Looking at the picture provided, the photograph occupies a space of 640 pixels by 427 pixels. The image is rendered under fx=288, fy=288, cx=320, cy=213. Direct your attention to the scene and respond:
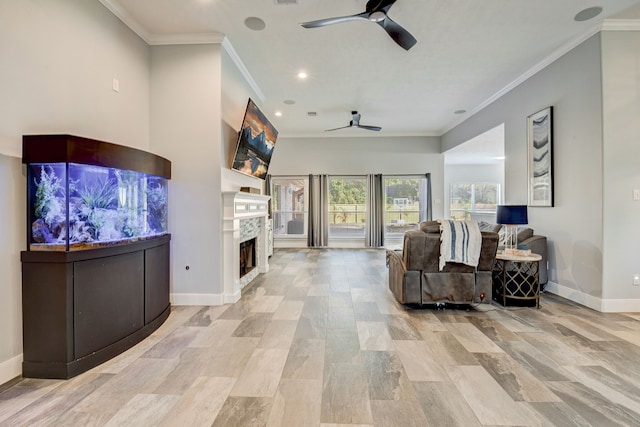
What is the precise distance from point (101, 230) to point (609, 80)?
5339 mm

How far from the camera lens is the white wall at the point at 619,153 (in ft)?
10.6

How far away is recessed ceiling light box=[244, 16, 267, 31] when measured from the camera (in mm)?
3188

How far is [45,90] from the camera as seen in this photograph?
226cm

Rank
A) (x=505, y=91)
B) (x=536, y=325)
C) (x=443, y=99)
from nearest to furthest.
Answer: (x=536, y=325)
(x=505, y=91)
(x=443, y=99)

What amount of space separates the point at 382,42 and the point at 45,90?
348 cm

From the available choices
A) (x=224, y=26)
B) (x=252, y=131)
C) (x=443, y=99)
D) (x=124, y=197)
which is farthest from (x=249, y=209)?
(x=443, y=99)

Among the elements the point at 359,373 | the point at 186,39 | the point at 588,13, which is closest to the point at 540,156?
the point at 588,13

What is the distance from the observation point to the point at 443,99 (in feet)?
18.6

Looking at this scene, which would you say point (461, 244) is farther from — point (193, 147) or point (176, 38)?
point (176, 38)

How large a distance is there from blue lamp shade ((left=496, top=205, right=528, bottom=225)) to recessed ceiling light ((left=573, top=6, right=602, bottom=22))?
2119mm

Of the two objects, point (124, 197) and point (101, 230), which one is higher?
point (124, 197)

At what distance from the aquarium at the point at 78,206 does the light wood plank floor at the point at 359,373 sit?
0.98 m

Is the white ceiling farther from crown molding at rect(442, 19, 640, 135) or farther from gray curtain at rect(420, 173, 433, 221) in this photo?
gray curtain at rect(420, 173, 433, 221)

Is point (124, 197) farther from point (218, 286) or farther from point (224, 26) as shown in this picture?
point (224, 26)
